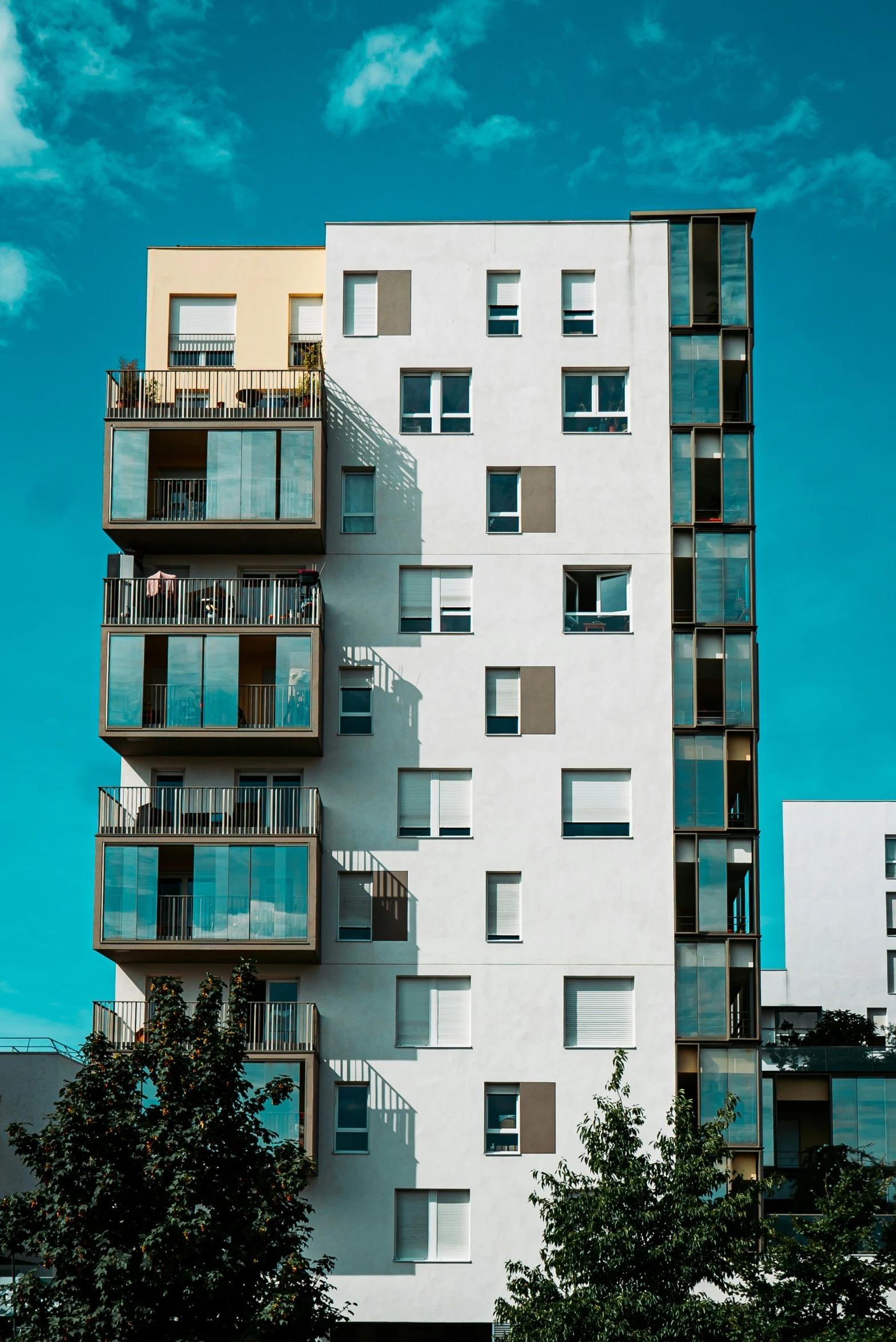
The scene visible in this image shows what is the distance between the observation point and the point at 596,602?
40469mm

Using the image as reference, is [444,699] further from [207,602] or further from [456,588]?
[207,602]

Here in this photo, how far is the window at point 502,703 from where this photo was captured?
39594mm

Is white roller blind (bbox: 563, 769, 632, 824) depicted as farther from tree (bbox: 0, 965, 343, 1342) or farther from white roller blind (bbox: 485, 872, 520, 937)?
tree (bbox: 0, 965, 343, 1342)

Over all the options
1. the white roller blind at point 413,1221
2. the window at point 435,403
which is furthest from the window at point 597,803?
the window at point 435,403

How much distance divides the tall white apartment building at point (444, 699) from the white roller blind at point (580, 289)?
7 centimetres

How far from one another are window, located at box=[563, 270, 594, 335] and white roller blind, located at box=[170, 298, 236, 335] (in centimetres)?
778

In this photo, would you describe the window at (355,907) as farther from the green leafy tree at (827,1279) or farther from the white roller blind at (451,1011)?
the green leafy tree at (827,1279)

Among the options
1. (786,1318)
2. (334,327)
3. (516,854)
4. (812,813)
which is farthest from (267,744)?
(812,813)

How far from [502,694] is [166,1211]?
1576cm

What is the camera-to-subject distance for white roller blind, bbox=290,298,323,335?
42.8 meters

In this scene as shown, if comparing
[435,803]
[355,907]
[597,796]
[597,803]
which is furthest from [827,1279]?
[435,803]

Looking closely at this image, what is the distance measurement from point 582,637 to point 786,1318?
1548 centimetres

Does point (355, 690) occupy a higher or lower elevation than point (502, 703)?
higher

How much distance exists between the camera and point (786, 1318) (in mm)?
29562
